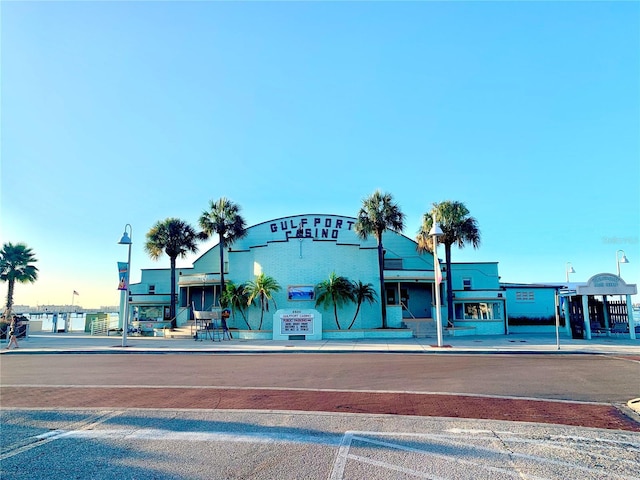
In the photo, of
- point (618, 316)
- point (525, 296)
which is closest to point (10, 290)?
point (525, 296)

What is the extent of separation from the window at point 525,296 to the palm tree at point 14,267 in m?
41.6

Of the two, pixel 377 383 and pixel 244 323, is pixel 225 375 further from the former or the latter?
pixel 244 323

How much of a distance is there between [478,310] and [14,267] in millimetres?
39015

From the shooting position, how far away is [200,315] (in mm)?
29609

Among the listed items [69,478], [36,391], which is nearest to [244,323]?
[36,391]

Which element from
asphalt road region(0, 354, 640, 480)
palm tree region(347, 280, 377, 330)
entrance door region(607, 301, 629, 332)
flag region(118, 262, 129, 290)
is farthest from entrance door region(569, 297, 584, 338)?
flag region(118, 262, 129, 290)

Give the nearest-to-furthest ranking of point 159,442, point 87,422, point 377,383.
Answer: point 159,442 → point 87,422 → point 377,383

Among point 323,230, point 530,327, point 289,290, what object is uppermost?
point 323,230

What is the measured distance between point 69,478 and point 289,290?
25.5 m

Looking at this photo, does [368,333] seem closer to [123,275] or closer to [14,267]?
[123,275]

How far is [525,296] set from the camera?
118ft

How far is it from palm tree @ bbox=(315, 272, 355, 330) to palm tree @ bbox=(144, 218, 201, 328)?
1299 centimetres

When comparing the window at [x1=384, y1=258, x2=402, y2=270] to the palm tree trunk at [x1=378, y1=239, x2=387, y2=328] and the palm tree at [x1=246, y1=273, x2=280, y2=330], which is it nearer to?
the palm tree trunk at [x1=378, y1=239, x2=387, y2=328]

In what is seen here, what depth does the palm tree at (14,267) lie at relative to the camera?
37.0 metres
